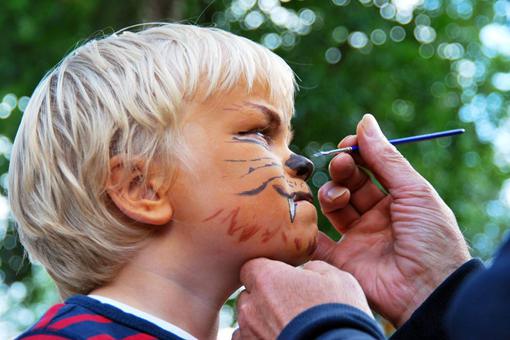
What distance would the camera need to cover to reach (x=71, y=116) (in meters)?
2.19

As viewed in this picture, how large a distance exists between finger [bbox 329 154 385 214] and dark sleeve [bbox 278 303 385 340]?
913mm

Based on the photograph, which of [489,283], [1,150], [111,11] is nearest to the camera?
[489,283]

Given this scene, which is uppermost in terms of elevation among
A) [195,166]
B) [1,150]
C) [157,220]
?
[195,166]

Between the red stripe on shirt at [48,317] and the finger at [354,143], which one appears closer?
the red stripe on shirt at [48,317]

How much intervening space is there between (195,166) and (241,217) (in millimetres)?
198

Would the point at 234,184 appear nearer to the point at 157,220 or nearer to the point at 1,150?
the point at 157,220

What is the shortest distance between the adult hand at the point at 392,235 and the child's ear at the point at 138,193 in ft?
2.28

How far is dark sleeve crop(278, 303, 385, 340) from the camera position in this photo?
1.62 meters

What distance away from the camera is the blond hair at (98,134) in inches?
83.7

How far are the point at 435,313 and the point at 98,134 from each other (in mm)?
1184

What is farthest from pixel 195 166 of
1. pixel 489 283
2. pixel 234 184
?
pixel 489 283

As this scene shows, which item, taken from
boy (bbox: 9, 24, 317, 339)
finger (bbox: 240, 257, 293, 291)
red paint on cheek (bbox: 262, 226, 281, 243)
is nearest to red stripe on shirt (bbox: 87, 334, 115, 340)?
boy (bbox: 9, 24, 317, 339)

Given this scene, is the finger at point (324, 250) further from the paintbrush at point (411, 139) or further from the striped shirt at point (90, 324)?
the striped shirt at point (90, 324)

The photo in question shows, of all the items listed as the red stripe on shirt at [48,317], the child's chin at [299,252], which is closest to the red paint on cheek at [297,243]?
the child's chin at [299,252]
